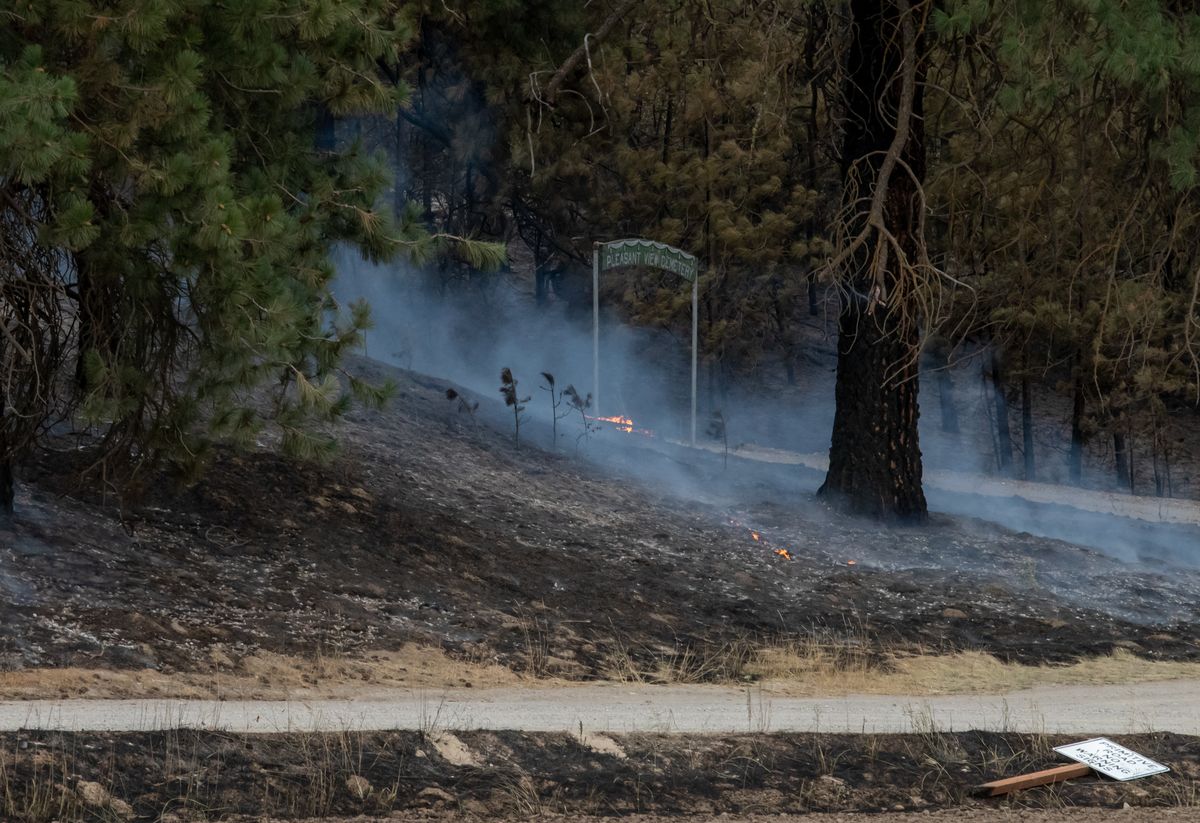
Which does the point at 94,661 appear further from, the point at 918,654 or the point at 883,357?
the point at 883,357

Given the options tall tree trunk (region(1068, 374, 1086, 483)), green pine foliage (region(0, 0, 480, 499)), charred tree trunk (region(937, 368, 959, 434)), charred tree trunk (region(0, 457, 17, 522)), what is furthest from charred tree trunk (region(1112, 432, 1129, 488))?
charred tree trunk (region(0, 457, 17, 522))

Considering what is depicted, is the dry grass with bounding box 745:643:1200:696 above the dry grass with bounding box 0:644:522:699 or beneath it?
beneath

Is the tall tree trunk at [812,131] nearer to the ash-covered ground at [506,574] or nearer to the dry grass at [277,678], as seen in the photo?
the ash-covered ground at [506,574]

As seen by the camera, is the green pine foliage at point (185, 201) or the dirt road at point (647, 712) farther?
the green pine foliage at point (185, 201)

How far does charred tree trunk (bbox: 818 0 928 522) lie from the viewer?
1374 cm

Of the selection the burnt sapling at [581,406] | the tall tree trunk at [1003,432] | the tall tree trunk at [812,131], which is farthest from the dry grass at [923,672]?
the tall tree trunk at [1003,432]

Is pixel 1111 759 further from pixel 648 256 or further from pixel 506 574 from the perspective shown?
pixel 648 256

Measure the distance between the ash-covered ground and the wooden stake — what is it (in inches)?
105

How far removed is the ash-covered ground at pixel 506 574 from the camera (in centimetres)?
895

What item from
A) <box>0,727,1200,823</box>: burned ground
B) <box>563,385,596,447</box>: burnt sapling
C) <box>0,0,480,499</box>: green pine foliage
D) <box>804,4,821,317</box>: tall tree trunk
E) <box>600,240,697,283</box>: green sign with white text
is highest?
<box>804,4,821,317</box>: tall tree trunk

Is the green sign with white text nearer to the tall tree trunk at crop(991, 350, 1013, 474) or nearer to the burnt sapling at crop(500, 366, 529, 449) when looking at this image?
the burnt sapling at crop(500, 366, 529, 449)

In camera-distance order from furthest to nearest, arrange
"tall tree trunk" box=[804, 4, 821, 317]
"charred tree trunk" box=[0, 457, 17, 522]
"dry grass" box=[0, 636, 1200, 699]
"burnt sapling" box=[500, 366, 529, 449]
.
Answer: "burnt sapling" box=[500, 366, 529, 449], "tall tree trunk" box=[804, 4, 821, 317], "charred tree trunk" box=[0, 457, 17, 522], "dry grass" box=[0, 636, 1200, 699]

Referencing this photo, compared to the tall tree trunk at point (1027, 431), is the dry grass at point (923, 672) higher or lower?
lower

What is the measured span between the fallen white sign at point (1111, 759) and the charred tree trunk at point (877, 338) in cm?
649
